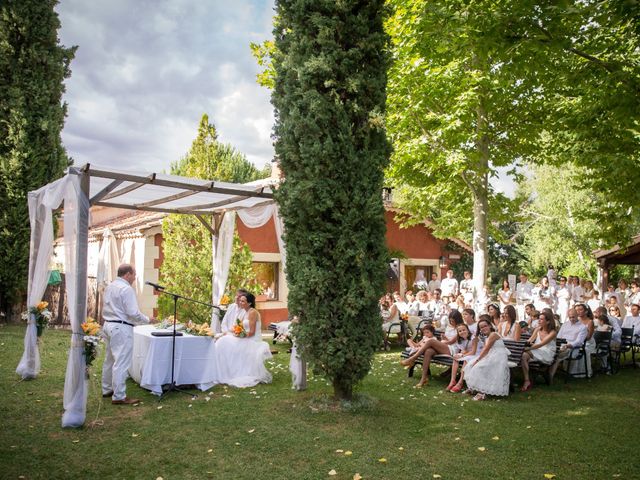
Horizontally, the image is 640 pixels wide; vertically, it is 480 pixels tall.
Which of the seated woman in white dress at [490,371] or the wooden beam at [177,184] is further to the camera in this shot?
the seated woman in white dress at [490,371]

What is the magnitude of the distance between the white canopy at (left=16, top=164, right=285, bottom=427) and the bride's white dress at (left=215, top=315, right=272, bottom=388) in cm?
172

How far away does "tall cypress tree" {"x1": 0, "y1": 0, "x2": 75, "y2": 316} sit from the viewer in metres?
14.0

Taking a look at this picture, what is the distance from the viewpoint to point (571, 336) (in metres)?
9.67

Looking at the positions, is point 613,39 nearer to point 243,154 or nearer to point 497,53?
point 497,53

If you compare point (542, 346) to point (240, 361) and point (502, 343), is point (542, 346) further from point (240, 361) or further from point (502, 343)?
point (240, 361)

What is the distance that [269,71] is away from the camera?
1539 cm

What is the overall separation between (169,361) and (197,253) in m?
5.59

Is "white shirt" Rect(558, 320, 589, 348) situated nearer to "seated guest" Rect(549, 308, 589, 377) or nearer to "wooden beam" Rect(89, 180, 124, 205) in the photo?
"seated guest" Rect(549, 308, 589, 377)

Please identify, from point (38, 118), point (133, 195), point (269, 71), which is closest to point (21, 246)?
point (38, 118)

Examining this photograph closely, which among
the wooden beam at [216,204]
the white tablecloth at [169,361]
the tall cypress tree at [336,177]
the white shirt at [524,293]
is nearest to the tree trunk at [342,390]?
the tall cypress tree at [336,177]

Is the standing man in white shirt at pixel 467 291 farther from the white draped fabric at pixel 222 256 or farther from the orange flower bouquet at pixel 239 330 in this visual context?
the orange flower bouquet at pixel 239 330

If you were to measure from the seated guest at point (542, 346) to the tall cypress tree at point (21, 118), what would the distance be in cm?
1338

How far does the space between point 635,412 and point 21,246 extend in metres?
15.1

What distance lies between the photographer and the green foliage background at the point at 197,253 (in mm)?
12766
